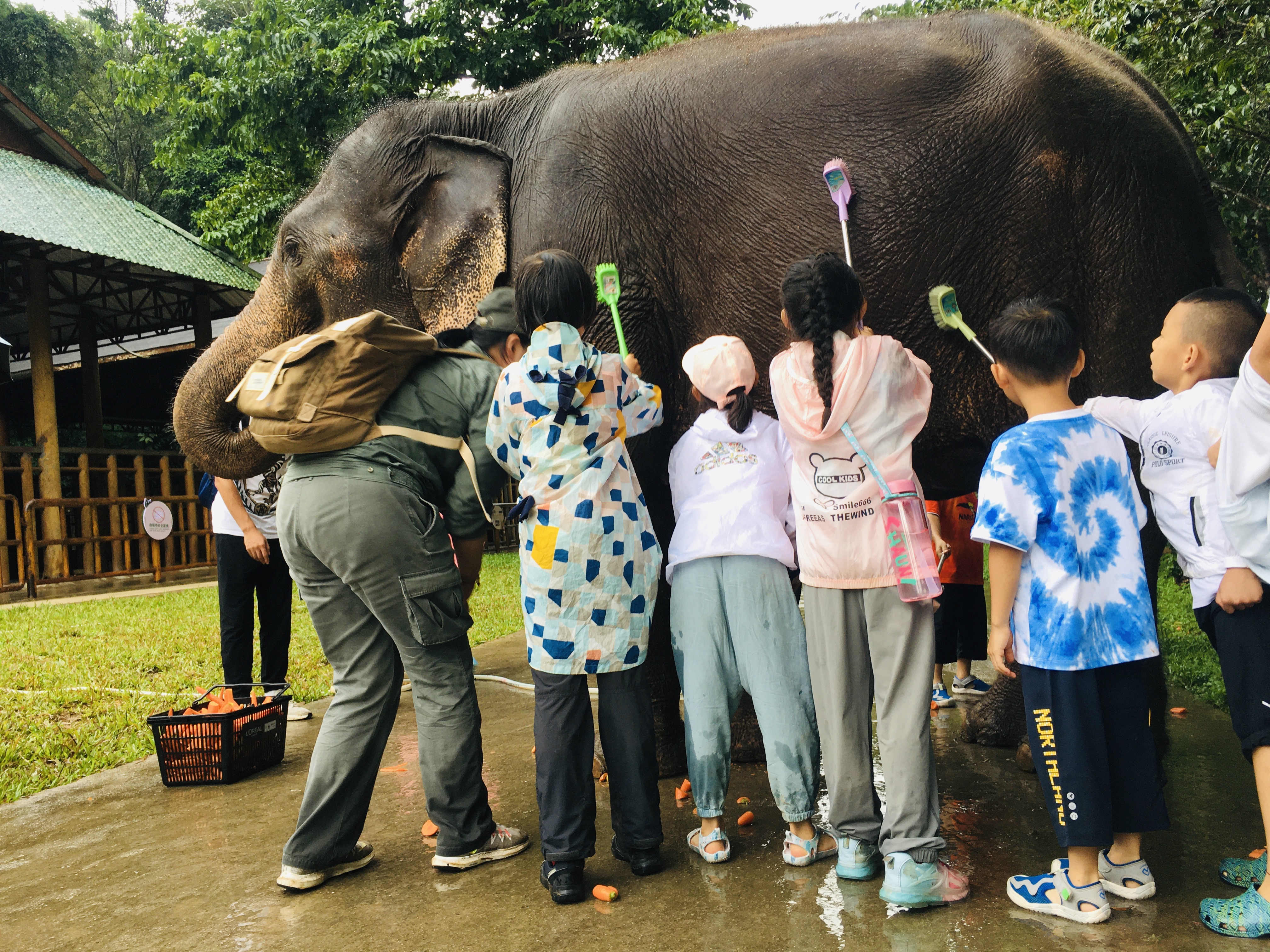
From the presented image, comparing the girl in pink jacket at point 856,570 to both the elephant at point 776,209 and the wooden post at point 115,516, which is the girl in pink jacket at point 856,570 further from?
the wooden post at point 115,516

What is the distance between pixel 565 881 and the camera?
8.87 feet

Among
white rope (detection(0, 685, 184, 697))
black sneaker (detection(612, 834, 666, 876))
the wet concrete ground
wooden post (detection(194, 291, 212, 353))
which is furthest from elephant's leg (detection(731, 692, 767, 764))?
wooden post (detection(194, 291, 212, 353))

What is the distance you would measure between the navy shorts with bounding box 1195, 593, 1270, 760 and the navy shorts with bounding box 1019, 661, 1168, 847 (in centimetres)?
20

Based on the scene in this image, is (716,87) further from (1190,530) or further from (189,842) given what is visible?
(189,842)

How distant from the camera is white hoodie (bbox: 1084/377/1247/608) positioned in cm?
249

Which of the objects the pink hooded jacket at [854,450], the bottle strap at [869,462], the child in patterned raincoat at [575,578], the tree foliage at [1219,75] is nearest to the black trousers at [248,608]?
the child in patterned raincoat at [575,578]

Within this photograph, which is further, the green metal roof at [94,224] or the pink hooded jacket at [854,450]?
the green metal roof at [94,224]

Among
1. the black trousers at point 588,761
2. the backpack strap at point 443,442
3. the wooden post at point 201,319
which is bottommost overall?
the black trousers at point 588,761

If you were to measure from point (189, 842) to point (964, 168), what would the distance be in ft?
11.5

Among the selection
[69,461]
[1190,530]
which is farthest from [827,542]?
[69,461]

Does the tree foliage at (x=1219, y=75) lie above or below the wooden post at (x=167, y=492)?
above

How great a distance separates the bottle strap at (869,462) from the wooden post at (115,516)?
13899 mm

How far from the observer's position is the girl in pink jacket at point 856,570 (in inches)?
104

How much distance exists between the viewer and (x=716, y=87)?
3799mm
